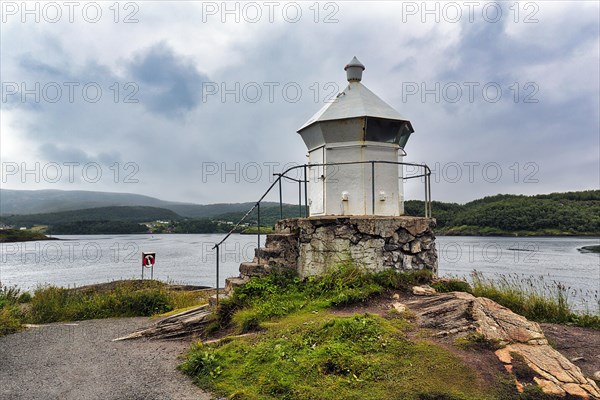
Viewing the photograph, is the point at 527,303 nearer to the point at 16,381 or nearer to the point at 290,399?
the point at 290,399

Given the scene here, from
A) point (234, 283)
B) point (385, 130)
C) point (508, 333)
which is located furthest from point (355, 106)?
point (508, 333)

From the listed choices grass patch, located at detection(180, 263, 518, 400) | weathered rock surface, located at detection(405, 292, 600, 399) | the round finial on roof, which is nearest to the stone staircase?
grass patch, located at detection(180, 263, 518, 400)

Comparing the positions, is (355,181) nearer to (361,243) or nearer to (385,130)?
(385,130)

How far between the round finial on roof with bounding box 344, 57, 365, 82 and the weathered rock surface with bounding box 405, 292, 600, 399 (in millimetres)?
5914

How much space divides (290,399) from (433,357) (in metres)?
2.00

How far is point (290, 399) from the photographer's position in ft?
15.0

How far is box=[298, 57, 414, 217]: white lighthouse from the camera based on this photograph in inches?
368

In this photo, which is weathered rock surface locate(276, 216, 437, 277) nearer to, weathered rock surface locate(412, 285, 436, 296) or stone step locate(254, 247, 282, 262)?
stone step locate(254, 247, 282, 262)

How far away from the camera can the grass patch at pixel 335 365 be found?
15.1 ft

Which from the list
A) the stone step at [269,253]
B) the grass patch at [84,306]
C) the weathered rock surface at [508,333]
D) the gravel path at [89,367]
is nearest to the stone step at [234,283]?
the stone step at [269,253]

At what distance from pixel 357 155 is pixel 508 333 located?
16.5ft

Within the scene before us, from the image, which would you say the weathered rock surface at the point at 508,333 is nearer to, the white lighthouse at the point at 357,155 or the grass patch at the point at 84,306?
the white lighthouse at the point at 357,155

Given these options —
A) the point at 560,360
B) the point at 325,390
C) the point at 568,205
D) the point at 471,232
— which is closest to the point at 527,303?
the point at 560,360

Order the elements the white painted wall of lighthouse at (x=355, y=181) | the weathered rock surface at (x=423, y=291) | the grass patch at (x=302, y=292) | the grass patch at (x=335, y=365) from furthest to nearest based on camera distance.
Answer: the white painted wall of lighthouse at (x=355, y=181) → the weathered rock surface at (x=423, y=291) → the grass patch at (x=302, y=292) → the grass patch at (x=335, y=365)
